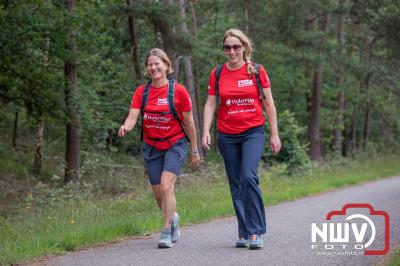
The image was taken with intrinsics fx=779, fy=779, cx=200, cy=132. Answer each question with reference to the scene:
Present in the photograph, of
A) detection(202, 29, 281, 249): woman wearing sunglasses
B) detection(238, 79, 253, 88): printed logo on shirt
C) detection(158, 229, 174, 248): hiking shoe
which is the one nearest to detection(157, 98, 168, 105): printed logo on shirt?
detection(202, 29, 281, 249): woman wearing sunglasses

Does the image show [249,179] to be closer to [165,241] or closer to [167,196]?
[167,196]

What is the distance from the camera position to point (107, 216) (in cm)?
1089

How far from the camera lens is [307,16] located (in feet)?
109

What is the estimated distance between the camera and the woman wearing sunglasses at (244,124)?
8203mm

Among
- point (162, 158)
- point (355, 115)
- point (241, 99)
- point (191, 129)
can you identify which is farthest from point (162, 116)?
point (355, 115)

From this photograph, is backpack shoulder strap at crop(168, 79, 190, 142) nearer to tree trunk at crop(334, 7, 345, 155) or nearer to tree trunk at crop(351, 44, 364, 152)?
tree trunk at crop(334, 7, 345, 155)

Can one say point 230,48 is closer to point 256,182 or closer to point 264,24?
point 256,182

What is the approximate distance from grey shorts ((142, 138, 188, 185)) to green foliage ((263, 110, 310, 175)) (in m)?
13.0

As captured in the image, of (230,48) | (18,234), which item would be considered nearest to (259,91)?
(230,48)

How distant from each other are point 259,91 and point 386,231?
8.20 ft

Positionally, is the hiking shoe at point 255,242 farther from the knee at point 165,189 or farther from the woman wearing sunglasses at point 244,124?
the knee at point 165,189

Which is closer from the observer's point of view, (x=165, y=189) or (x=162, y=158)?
(x=165, y=189)

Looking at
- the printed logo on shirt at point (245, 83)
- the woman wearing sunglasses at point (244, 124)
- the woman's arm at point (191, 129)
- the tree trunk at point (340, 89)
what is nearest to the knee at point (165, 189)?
the woman's arm at point (191, 129)

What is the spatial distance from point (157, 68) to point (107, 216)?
312cm
